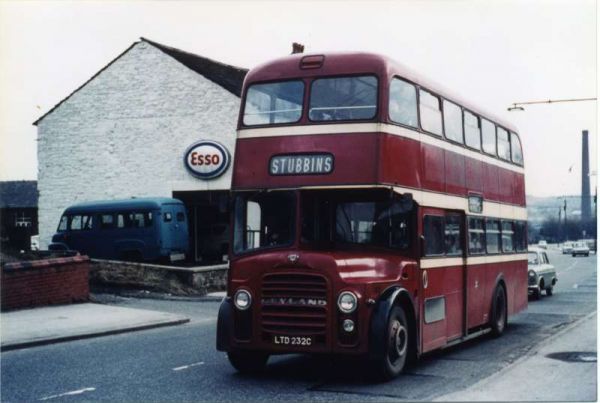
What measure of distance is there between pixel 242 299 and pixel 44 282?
10776 mm

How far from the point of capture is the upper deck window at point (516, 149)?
53.2 feet

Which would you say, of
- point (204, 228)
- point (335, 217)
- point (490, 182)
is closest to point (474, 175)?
point (490, 182)

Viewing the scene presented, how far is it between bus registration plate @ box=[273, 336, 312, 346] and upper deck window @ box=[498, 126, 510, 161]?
7.20m

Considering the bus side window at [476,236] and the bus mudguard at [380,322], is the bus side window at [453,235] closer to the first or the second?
the bus side window at [476,236]

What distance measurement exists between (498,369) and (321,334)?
2.75 meters

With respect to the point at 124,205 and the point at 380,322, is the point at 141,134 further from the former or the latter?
the point at 380,322

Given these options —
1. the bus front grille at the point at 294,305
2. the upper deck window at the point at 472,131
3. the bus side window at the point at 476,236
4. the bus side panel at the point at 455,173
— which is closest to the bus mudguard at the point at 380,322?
the bus front grille at the point at 294,305

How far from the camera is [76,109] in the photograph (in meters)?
35.4

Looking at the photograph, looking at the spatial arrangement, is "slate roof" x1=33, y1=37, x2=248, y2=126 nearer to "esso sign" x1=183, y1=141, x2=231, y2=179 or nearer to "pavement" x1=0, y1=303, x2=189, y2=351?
"esso sign" x1=183, y1=141, x2=231, y2=179

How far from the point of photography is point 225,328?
32.0ft

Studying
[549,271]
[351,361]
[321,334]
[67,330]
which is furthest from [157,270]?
[321,334]

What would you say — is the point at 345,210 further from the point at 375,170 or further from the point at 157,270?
the point at 157,270

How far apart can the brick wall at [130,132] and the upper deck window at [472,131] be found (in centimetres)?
1921

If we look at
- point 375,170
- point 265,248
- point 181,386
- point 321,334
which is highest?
point 375,170
